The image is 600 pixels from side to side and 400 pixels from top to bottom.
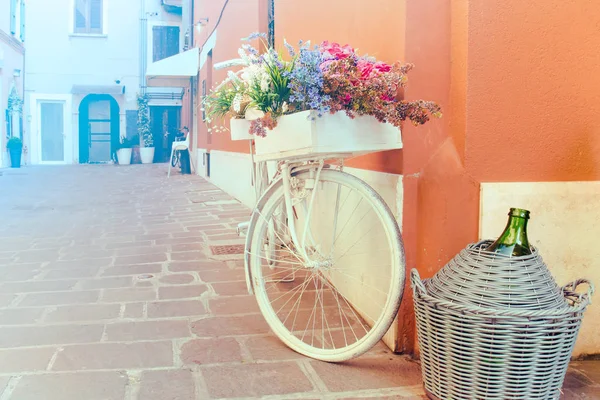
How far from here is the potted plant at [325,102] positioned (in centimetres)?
188

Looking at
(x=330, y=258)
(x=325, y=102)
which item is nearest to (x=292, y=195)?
(x=330, y=258)

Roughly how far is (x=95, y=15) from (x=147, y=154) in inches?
201

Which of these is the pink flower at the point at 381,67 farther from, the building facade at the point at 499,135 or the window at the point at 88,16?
the window at the point at 88,16

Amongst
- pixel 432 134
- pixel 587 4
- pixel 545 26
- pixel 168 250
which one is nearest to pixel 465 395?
pixel 432 134

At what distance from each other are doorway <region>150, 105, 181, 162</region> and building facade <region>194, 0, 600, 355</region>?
1807 centimetres

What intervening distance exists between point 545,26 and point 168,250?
3141 mm

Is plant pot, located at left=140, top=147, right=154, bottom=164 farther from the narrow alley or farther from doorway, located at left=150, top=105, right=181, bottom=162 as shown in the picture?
the narrow alley

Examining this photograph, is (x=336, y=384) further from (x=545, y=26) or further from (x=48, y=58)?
(x=48, y=58)

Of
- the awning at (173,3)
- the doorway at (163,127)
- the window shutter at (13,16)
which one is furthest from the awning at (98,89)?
the awning at (173,3)

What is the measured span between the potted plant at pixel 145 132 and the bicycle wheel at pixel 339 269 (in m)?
16.5

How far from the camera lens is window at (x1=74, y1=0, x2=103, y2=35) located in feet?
63.0

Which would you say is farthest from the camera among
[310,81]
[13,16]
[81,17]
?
[81,17]

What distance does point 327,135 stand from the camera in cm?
197

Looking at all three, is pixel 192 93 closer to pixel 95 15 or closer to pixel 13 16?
pixel 13 16
